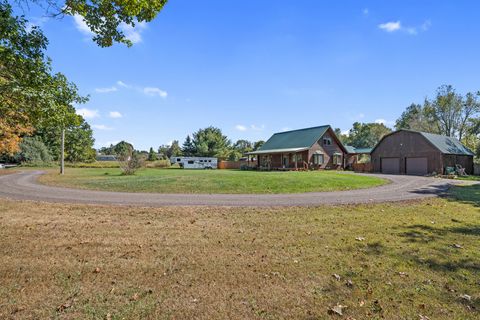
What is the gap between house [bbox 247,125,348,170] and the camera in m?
38.4

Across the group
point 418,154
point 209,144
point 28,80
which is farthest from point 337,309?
point 209,144

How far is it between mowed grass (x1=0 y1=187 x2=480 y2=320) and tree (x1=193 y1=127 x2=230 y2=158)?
54.3 m

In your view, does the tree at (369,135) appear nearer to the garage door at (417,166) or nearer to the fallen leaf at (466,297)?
the garage door at (417,166)

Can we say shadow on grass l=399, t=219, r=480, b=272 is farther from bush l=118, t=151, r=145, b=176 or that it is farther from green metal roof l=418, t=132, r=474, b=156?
green metal roof l=418, t=132, r=474, b=156

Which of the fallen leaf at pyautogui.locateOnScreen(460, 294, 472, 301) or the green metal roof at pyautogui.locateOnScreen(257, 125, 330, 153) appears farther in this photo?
the green metal roof at pyautogui.locateOnScreen(257, 125, 330, 153)

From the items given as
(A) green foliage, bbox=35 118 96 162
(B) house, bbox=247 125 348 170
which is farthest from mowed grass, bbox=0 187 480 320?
(A) green foliage, bbox=35 118 96 162

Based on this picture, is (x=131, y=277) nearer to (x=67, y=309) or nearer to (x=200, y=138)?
(x=67, y=309)

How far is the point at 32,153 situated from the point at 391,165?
59.6m

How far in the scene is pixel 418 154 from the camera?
34625 mm

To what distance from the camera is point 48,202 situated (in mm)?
11102

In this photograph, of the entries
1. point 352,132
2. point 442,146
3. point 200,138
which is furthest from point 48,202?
point 352,132

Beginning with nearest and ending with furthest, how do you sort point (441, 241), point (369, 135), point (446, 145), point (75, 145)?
point (441, 241) < point (446, 145) < point (75, 145) < point (369, 135)

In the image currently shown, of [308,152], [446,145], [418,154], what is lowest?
[418,154]

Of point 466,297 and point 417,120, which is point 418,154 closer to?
point 417,120
